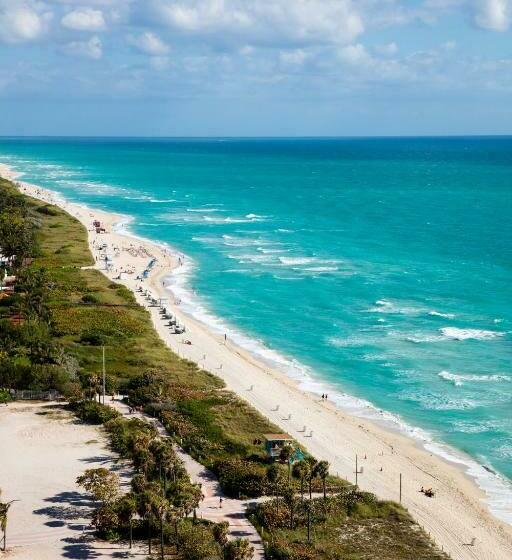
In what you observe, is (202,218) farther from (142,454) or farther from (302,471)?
(302,471)

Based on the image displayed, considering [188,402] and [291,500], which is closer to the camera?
[291,500]

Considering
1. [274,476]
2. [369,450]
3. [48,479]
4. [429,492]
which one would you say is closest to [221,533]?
[274,476]

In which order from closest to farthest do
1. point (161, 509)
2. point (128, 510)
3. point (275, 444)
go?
point (161, 509), point (128, 510), point (275, 444)

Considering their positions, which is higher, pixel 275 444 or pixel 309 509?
pixel 275 444

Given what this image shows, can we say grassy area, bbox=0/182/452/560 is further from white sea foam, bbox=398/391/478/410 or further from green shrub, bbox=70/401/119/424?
white sea foam, bbox=398/391/478/410

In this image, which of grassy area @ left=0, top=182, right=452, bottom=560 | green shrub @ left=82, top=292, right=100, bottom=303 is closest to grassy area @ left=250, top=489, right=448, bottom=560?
grassy area @ left=0, top=182, right=452, bottom=560

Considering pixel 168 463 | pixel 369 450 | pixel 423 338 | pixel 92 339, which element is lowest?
pixel 369 450

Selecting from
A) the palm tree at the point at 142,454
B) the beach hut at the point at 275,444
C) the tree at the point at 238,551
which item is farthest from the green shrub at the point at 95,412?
the tree at the point at 238,551
